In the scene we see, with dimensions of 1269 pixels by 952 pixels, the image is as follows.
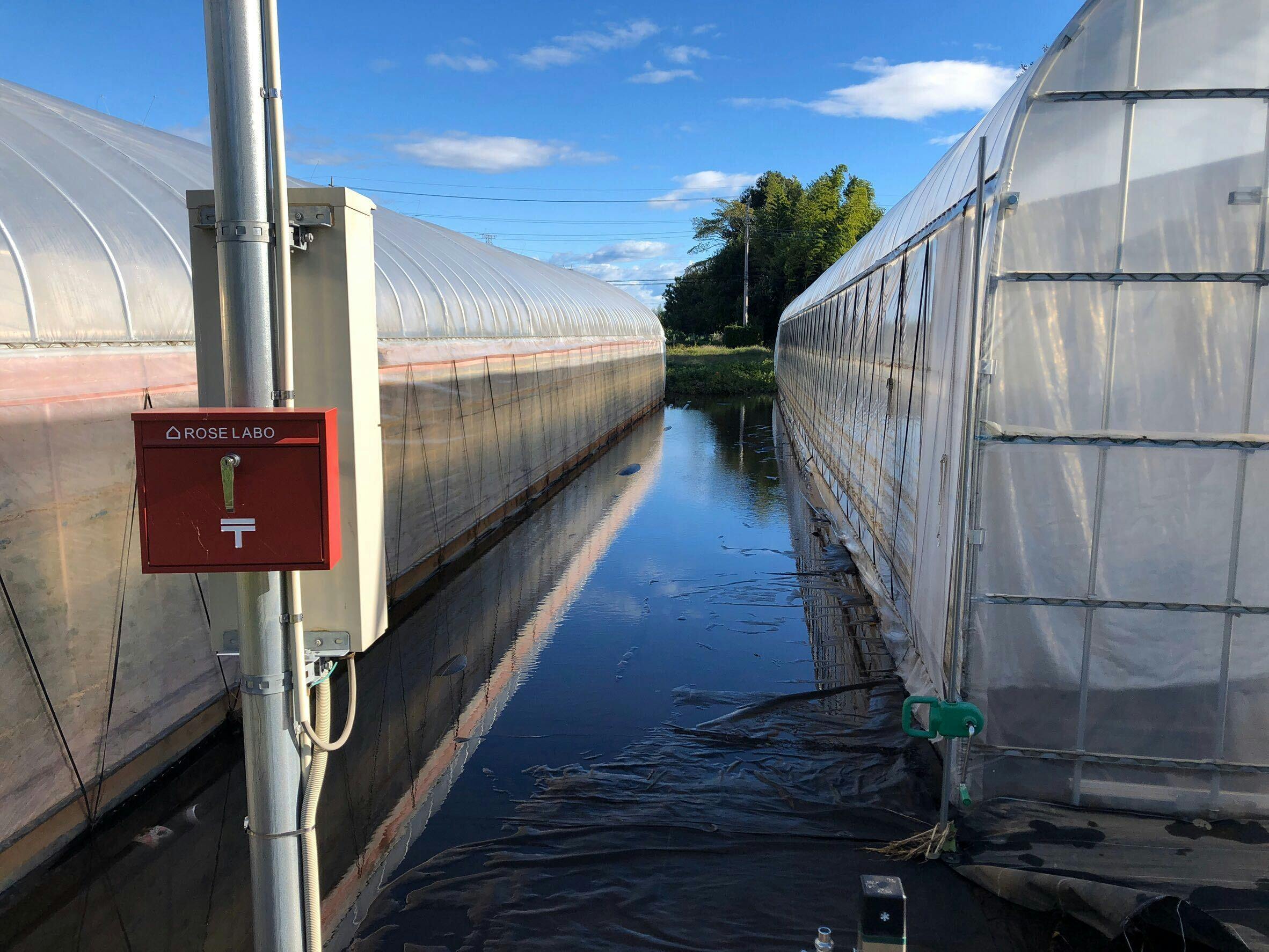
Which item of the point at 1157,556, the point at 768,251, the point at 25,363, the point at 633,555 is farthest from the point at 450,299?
the point at 768,251

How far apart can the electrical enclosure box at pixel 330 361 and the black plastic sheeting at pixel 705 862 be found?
79.6 inches

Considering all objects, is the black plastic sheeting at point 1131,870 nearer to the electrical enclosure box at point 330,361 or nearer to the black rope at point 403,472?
the electrical enclosure box at point 330,361

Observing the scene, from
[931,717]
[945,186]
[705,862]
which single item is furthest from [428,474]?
[931,717]

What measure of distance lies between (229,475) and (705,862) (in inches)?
129

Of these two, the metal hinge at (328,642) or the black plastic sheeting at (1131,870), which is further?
the black plastic sheeting at (1131,870)

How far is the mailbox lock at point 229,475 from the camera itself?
7.66 feet

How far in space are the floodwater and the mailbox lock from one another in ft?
8.21

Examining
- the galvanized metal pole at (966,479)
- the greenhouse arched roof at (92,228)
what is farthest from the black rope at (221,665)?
the galvanized metal pole at (966,479)

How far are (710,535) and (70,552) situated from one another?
8.73m

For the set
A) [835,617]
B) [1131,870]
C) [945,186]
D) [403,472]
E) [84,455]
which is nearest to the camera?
[1131,870]

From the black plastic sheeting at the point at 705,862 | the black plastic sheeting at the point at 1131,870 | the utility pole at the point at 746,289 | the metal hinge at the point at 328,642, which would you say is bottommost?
the black plastic sheeting at the point at 705,862

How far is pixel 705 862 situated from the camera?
457 cm

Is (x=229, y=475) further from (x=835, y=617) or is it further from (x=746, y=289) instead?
(x=746, y=289)

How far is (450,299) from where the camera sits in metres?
11.2
